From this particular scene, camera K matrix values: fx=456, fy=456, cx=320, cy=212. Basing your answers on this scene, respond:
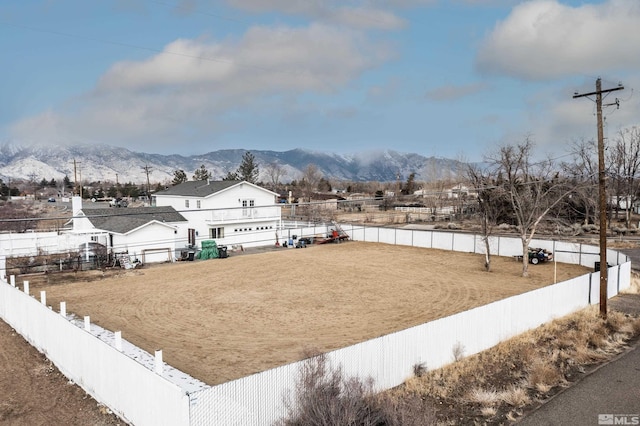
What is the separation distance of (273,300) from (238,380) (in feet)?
47.9

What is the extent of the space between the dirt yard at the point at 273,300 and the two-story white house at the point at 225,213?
19.2ft

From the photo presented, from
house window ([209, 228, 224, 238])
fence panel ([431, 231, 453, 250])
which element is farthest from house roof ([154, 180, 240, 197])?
fence panel ([431, 231, 453, 250])

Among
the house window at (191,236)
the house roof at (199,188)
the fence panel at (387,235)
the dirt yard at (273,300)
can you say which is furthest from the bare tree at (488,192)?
the house window at (191,236)

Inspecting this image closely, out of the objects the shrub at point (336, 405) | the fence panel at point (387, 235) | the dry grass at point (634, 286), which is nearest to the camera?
the shrub at point (336, 405)

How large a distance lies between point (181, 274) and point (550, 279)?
23993 mm

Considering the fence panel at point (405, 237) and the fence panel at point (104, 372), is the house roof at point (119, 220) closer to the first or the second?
the fence panel at point (104, 372)

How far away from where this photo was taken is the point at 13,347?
16.5 m

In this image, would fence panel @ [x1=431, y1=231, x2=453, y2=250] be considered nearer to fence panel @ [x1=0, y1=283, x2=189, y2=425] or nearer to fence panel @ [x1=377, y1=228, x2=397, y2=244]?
fence panel @ [x1=377, y1=228, x2=397, y2=244]

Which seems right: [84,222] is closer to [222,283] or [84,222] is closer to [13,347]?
[222,283]

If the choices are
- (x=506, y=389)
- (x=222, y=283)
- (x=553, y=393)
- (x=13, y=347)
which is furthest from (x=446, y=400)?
(x=222, y=283)

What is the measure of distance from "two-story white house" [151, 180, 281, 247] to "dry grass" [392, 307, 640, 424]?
28548 millimetres

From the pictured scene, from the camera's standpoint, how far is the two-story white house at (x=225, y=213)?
42500 millimetres

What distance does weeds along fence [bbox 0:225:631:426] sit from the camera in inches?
356

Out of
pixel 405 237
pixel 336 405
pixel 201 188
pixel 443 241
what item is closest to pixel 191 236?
pixel 201 188
